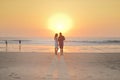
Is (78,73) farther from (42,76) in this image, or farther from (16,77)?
(16,77)

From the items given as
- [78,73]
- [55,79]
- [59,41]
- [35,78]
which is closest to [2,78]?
[35,78]

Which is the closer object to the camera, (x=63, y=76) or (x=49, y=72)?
(x=63, y=76)

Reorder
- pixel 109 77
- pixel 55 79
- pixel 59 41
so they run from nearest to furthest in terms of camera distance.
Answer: pixel 55 79, pixel 109 77, pixel 59 41

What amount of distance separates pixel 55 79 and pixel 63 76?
986 millimetres

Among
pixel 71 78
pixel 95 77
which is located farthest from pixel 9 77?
pixel 95 77

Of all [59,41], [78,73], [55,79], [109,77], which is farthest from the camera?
[59,41]

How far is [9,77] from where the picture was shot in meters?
14.5

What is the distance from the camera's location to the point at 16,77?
14.5 m

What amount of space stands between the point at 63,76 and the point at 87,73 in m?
1.73

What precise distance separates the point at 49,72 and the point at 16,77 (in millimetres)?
2083

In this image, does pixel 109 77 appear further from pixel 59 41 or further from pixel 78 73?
pixel 59 41

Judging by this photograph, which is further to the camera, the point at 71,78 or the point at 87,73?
the point at 87,73

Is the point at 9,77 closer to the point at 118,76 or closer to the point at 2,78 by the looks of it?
the point at 2,78

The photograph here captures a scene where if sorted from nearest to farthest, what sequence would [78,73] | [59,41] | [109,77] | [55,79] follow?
[55,79] < [109,77] < [78,73] < [59,41]
